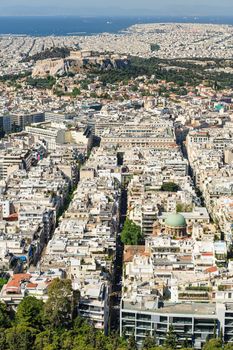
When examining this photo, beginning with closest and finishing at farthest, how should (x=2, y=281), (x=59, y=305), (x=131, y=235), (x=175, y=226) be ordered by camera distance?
(x=59, y=305)
(x=2, y=281)
(x=131, y=235)
(x=175, y=226)

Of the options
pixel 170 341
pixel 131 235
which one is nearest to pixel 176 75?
pixel 131 235

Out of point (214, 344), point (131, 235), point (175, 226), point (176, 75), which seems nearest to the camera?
point (214, 344)

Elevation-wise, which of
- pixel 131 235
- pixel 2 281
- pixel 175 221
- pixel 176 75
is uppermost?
pixel 176 75

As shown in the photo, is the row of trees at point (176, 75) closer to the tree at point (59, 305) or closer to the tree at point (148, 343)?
the tree at point (59, 305)

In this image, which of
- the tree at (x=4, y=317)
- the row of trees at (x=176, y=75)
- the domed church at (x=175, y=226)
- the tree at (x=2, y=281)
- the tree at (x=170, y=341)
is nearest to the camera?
the tree at (x=170, y=341)

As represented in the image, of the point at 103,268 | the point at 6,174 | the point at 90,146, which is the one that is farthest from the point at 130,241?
the point at 90,146

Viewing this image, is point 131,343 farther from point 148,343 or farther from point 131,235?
point 131,235

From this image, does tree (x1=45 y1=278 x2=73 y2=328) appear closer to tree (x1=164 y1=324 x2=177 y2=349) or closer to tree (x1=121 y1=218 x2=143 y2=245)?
tree (x1=164 y1=324 x2=177 y2=349)

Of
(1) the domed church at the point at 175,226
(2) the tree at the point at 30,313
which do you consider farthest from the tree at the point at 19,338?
(1) the domed church at the point at 175,226
